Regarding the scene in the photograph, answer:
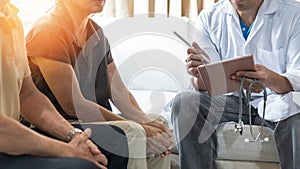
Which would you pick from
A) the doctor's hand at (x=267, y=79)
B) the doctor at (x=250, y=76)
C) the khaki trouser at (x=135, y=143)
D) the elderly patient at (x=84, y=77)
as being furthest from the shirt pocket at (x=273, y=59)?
the khaki trouser at (x=135, y=143)

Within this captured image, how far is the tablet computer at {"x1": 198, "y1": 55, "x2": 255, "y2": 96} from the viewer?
5.39ft

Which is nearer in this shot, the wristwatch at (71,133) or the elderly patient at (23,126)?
the elderly patient at (23,126)

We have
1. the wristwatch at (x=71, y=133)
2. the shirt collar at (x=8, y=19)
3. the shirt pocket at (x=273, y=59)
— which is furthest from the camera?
the shirt pocket at (x=273, y=59)

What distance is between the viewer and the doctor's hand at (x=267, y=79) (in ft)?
5.56

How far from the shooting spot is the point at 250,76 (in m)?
1.70

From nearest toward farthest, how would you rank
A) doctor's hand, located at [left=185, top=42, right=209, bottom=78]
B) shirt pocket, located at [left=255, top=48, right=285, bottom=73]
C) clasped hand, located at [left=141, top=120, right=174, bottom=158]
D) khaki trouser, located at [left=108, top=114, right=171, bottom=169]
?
khaki trouser, located at [left=108, top=114, right=171, bottom=169], clasped hand, located at [left=141, top=120, right=174, bottom=158], doctor's hand, located at [left=185, top=42, right=209, bottom=78], shirt pocket, located at [left=255, top=48, right=285, bottom=73]

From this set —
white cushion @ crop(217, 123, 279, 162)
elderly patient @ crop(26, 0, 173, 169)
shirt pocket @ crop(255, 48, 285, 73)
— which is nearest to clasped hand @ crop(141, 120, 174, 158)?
elderly patient @ crop(26, 0, 173, 169)

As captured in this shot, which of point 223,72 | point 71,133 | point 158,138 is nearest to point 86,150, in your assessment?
point 71,133

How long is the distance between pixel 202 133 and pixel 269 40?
1.61 feet

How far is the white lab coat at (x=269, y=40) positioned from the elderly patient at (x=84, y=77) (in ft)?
1.55

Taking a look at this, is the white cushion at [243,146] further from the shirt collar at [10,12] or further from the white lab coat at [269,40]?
the shirt collar at [10,12]

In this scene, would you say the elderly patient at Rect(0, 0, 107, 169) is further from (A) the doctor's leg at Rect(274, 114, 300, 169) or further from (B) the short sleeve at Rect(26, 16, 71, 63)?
(A) the doctor's leg at Rect(274, 114, 300, 169)

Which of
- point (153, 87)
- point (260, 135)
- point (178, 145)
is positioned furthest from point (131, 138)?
point (153, 87)

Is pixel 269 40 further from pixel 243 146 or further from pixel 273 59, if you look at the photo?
pixel 243 146
